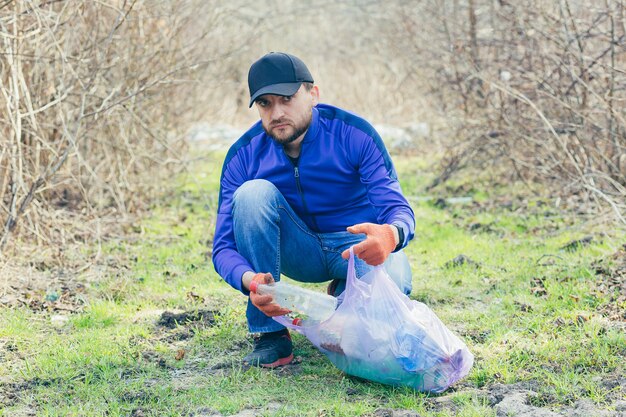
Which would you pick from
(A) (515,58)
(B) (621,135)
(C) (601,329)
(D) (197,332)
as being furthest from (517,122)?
(D) (197,332)

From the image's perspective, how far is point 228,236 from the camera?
3.66 meters

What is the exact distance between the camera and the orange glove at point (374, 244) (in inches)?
124

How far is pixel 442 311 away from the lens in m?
4.45

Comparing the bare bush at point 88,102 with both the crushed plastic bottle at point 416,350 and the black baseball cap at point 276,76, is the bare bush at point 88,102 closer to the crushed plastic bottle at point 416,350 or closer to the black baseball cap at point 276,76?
the black baseball cap at point 276,76

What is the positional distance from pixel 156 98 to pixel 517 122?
2.95 m

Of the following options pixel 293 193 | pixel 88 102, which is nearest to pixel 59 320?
pixel 293 193

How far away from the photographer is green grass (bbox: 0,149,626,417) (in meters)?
3.23

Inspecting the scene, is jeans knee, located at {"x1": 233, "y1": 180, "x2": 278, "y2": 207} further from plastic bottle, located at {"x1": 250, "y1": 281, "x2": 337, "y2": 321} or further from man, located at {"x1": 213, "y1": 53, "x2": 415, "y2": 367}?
plastic bottle, located at {"x1": 250, "y1": 281, "x2": 337, "y2": 321}

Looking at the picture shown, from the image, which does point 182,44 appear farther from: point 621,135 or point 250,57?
point 250,57

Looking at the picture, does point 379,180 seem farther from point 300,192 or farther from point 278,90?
point 278,90

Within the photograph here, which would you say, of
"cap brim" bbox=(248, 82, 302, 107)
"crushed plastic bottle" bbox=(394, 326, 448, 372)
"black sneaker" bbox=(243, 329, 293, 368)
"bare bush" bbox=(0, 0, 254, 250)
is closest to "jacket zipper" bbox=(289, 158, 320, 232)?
"cap brim" bbox=(248, 82, 302, 107)

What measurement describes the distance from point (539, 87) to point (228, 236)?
375 cm

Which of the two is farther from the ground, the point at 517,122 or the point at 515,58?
the point at 515,58

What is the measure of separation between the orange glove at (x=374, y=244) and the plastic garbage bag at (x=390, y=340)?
0.11 meters
